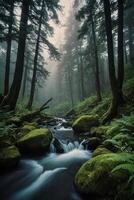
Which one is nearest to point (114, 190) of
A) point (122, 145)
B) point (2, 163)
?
point (122, 145)

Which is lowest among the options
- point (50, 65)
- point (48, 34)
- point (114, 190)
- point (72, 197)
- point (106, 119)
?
point (72, 197)

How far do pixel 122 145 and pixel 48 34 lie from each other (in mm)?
16487

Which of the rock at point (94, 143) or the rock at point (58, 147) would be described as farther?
the rock at point (58, 147)

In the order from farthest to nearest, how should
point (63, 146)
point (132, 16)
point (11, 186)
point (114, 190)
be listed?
1. point (132, 16)
2. point (63, 146)
3. point (11, 186)
4. point (114, 190)

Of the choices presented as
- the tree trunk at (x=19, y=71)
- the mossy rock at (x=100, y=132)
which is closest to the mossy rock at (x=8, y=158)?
the mossy rock at (x=100, y=132)

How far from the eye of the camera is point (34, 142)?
753 centimetres

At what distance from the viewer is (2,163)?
6059 mm

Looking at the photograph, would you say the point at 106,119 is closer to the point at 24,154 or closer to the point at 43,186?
the point at 24,154

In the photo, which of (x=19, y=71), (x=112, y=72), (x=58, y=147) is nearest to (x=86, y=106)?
(x=112, y=72)

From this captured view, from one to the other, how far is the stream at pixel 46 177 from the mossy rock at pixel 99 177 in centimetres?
34

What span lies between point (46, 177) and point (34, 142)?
1.86 meters

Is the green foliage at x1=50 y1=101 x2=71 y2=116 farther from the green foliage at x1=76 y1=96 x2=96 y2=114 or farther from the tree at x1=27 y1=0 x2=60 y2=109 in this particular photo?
the tree at x1=27 y1=0 x2=60 y2=109

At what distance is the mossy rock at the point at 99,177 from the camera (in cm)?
435

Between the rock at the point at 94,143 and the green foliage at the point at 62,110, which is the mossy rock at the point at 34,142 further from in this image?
the green foliage at the point at 62,110
